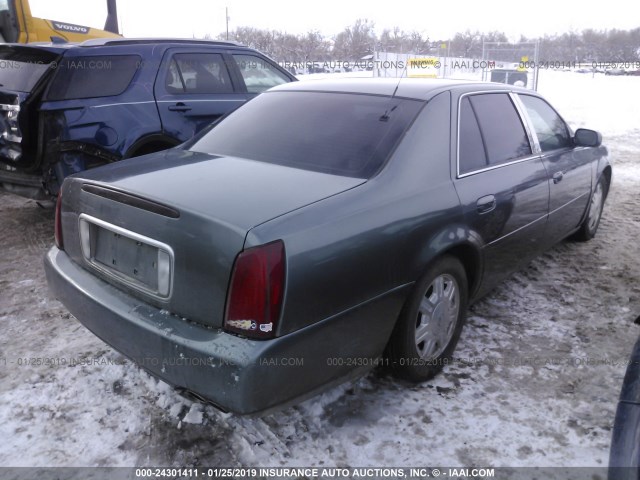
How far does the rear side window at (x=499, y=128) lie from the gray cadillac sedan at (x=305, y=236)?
0.01 meters

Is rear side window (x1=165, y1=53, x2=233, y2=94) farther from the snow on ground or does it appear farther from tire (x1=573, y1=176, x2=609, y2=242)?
tire (x1=573, y1=176, x2=609, y2=242)

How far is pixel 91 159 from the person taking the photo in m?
4.77

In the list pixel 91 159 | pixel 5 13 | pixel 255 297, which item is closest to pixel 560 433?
pixel 255 297

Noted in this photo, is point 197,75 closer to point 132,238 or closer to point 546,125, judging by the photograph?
point 546,125

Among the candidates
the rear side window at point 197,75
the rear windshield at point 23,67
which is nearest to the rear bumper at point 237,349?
the rear windshield at point 23,67

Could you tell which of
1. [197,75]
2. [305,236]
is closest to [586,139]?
[305,236]

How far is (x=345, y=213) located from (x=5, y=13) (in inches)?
376

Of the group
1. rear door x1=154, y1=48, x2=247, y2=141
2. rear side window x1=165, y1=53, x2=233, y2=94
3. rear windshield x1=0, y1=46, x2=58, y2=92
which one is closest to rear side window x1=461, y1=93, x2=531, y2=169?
rear door x1=154, y1=48, x2=247, y2=141

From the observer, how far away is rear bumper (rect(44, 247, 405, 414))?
1.98 m

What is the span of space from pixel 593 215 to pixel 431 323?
3146 millimetres

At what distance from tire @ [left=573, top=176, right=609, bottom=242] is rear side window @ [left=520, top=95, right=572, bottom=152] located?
894mm

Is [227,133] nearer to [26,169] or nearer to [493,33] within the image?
[26,169]

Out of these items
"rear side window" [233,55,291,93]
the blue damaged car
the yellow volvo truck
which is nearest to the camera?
the blue damaged car

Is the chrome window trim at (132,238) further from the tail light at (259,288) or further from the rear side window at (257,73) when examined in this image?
the rear side window at (257,73)
